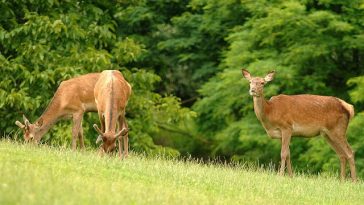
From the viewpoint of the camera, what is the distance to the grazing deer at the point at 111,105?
50.6 ft

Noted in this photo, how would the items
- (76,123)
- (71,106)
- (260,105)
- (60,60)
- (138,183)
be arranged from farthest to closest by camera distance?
(60,60)
(71,106)
(76,123)
(260,105)
(138,183)

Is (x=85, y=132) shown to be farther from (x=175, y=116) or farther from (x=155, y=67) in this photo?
(x=155, y=67)

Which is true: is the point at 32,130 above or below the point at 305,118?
below

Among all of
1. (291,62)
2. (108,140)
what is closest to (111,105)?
(108,140)

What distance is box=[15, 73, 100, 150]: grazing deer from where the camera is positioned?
18984 mm

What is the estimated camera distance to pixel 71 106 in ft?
63.2

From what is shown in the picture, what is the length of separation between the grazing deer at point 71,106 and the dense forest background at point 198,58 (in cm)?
97

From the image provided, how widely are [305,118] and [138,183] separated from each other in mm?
6385

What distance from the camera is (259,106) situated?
58.2 ft

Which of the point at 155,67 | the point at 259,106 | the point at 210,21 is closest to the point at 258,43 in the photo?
the point at 210,21

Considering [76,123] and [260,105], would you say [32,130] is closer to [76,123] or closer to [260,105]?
[76,123]

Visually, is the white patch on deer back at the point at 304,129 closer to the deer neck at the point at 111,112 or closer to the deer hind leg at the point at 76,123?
the deer neck at the point at 111,112

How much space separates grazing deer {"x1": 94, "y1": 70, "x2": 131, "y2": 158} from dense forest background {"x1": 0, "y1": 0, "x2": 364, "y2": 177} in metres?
3.23

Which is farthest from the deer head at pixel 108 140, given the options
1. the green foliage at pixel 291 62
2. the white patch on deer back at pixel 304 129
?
the green foliage at pixel 291 62
